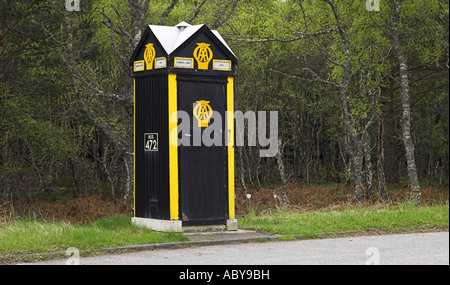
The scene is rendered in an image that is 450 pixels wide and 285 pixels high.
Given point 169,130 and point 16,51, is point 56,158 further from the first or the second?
point 169,130

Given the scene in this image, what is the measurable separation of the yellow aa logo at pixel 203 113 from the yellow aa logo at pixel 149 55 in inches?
43.6

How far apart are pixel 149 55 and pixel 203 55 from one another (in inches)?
38.4

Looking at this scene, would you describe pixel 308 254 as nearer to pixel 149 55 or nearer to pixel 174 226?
pixel 174 226

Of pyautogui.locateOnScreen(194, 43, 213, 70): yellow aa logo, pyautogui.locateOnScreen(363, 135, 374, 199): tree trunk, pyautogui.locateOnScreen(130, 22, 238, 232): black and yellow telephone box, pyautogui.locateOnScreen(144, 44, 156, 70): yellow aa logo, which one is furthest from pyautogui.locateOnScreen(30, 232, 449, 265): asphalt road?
pyautogui.locateOnScreen(363, 135, 374, 199): tree trunk

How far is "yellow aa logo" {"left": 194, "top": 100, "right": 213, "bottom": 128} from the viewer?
12.6 m

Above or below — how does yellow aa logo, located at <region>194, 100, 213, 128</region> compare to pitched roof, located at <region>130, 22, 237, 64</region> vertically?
below

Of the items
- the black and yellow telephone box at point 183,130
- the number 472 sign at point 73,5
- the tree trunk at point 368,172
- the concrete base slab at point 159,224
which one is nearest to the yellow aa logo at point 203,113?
the black and yellow telephone box at point 183,130

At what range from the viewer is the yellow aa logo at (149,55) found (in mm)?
12852

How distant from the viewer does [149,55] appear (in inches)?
510

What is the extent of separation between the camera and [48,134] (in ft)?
89.5

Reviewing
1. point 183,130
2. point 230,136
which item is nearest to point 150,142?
point 183,130

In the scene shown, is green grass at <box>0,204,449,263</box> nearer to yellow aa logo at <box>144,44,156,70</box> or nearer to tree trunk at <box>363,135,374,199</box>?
yellow aa logo at <box>144,44,156,70</box>

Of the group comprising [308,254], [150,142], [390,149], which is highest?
[150,142]

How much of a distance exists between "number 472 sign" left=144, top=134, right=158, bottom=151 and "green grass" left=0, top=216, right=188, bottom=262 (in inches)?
54.7
